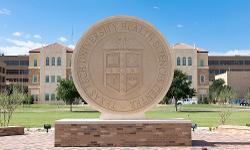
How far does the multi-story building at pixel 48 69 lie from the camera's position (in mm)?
88625

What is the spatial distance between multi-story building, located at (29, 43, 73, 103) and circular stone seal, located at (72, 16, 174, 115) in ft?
239

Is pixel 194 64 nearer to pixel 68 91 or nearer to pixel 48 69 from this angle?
pixel 48 69

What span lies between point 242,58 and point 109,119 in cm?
11369

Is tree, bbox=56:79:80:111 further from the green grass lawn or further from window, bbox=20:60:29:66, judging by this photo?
window, bbox=20:60:29:66

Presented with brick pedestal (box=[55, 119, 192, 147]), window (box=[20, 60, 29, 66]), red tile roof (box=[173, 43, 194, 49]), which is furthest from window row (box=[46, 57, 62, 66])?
brick pedestal (box=[55, 119, 192, 147])

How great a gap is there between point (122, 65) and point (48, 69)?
7560 cm

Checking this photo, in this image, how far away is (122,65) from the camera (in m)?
15.7

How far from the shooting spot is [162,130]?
14680mm

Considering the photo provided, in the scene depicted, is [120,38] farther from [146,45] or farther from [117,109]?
[117,109]

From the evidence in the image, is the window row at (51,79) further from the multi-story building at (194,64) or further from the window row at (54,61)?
the multi-story building at (194,64)

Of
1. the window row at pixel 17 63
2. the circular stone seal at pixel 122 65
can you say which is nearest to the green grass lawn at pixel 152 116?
the circular stone seal at pixel 122 65

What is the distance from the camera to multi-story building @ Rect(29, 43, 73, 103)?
88.6 meters

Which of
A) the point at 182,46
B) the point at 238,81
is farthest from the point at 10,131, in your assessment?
the point at 238,81

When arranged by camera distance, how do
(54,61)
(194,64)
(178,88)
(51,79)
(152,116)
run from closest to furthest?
(152,116)
(178,88)
(54,61)
(51,79)
(194,64)
